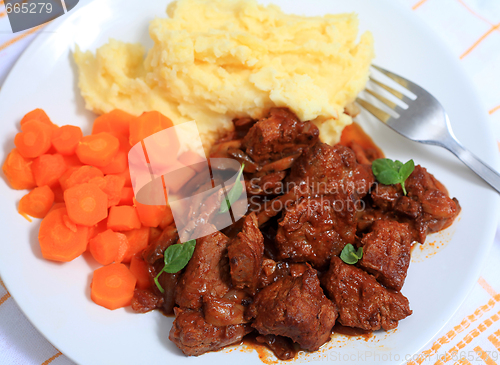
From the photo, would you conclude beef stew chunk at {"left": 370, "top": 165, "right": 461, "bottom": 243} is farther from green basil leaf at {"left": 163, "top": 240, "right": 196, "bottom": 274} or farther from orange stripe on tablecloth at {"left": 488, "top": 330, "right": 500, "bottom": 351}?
green basil leaf at {"left": 163, "top": 240, "right": 196, "bottom": 274}

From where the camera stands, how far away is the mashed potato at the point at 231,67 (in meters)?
3.83

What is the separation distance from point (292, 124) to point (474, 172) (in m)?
1.91

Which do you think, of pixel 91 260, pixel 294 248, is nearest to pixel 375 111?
pixel 294 248

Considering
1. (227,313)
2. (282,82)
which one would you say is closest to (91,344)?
(227,313)

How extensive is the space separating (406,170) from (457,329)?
1.67 metres

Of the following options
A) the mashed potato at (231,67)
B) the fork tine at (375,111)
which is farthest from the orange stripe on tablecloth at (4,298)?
the fork tine at (375,111)

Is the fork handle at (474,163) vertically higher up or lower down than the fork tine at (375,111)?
lower down

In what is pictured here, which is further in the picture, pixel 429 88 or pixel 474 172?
pixel 429 88

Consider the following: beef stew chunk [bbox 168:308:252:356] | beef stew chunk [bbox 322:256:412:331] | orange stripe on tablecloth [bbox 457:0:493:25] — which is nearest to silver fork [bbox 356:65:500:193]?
beef stew chunk [bbox 322:256:412:331]

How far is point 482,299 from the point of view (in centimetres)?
381

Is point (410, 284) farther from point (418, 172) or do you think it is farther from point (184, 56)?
point (184, 56)

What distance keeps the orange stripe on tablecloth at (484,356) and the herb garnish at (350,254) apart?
1.54 m

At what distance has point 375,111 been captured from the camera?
4.32 m

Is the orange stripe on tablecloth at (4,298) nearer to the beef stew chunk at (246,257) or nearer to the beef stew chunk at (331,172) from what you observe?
the beef stew chunk at (246,257)
